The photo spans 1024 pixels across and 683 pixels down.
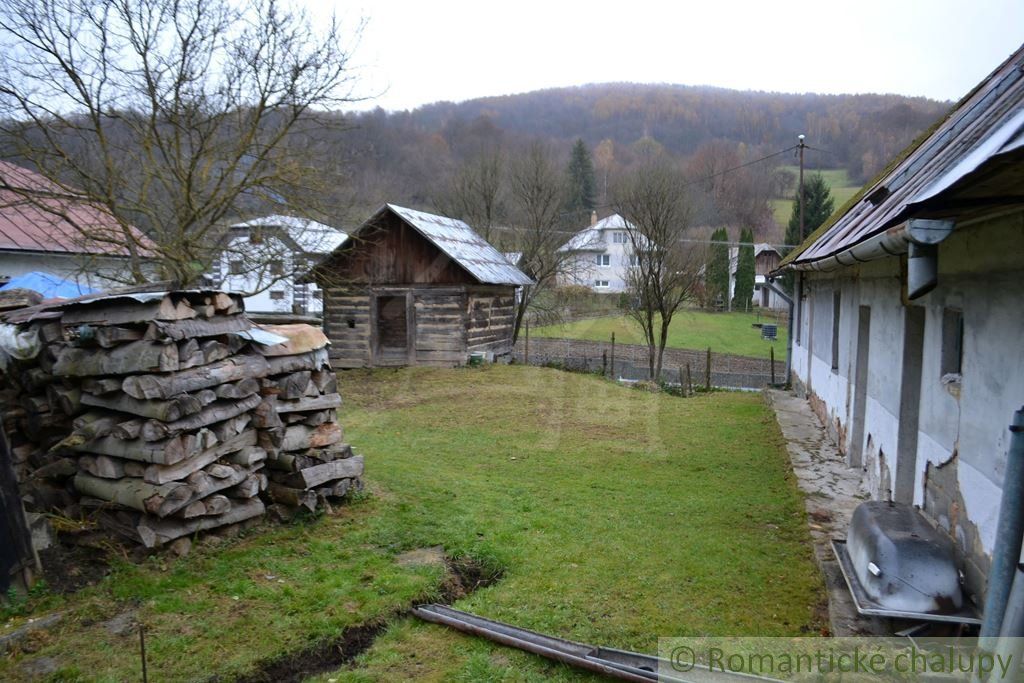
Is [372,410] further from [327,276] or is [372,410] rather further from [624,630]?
[624,630]

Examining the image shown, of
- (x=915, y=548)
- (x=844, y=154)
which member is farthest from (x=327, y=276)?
(x=844, y=154)

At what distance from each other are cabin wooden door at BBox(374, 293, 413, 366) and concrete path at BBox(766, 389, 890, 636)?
34.6 feet

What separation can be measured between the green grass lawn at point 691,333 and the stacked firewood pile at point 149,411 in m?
24.4

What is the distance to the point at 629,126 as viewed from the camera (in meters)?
62.2

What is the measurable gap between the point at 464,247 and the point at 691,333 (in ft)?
58.2

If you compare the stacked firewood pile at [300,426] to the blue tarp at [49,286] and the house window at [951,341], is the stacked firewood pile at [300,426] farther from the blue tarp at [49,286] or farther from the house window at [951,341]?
the blue tarp at [49,286]

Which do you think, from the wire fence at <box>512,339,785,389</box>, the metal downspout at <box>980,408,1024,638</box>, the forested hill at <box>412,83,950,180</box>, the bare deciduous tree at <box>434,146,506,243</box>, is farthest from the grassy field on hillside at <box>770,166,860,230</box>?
the metal downspout at <box>980,408,1024,638</box>

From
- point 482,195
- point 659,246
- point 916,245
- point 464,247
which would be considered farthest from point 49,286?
point 482,195

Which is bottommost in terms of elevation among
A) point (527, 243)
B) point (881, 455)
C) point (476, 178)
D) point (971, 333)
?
point (881, 455)

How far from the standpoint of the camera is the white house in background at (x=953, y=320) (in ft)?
9.48

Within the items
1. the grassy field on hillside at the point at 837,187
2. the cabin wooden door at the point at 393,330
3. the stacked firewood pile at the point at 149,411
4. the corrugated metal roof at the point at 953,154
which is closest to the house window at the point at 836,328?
the corrugated metal roof at the point at 953,154

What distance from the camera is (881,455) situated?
20.6 feet

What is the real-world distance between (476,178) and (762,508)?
Answer: 74.4ft

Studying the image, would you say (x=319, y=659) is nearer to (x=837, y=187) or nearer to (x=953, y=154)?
(x=953, y=154)
